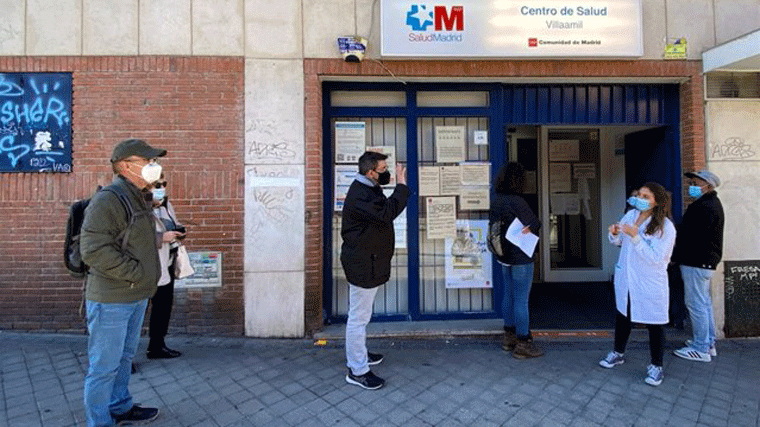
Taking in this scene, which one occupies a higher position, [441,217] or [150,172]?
[150,172]

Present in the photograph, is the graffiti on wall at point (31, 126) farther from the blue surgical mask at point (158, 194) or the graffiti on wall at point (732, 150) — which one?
the graffiti on wall at point (732, 150)

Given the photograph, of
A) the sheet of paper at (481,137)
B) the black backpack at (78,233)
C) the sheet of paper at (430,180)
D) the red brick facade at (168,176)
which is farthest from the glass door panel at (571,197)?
the black backpack at (78,233)

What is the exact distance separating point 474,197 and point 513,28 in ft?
6.77

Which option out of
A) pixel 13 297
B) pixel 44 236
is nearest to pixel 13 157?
pixel 44 236

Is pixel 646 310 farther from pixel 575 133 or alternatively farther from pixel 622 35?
pixel 575 133

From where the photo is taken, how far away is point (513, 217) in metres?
A: 4.46

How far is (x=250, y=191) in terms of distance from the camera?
5.18 m

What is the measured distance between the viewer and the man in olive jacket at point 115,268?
2.86m

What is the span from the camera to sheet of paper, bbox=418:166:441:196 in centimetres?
568

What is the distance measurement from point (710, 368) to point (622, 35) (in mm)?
3751

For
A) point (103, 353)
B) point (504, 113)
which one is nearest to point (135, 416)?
point (103, 353)

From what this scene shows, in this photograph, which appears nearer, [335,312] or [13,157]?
[13,157]

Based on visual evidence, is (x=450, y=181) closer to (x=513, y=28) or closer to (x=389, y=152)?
(x=389, y=152)

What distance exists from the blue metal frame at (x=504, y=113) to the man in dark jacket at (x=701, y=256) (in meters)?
1.06
